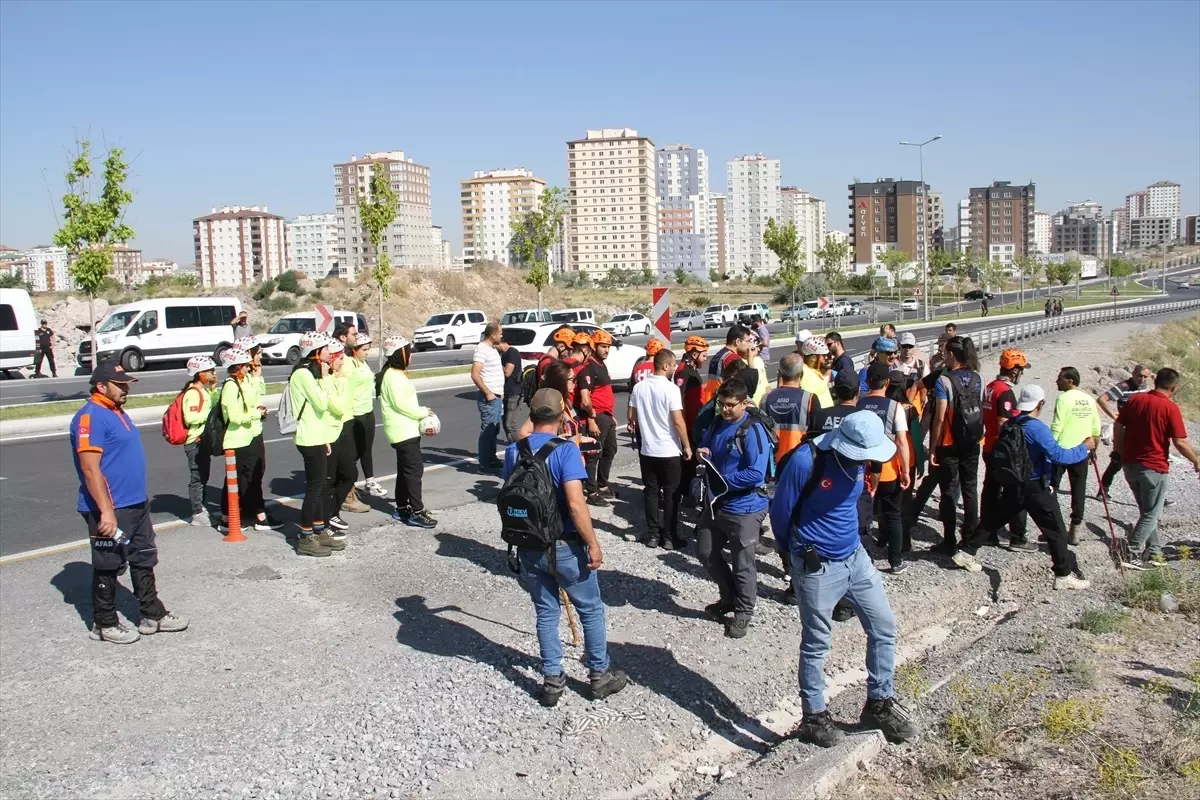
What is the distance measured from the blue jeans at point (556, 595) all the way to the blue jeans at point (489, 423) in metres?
6.18

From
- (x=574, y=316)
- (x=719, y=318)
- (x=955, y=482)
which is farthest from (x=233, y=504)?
(x=719, y=318)

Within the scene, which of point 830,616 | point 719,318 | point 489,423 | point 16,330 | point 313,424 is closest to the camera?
point 830,616

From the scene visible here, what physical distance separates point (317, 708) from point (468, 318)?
38.9m

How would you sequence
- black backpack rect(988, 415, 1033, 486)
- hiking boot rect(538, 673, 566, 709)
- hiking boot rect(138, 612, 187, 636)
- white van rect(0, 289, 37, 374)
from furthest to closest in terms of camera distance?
white van rect(0, 289, 37, 374) → black backpack rect(988, 415, 1033, 486) → hiking boot rect(138, 612, 187, 636) → hiking boot rect(538, 673, 566, 709)

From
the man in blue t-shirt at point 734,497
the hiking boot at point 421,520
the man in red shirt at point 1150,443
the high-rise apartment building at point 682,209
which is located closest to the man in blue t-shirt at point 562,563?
the man in blue t-shirt at point 734,497

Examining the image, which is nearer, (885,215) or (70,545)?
(70,545)

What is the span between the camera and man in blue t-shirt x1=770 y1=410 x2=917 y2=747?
5.04m

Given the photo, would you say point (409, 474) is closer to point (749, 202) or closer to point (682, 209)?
point (682, 209)

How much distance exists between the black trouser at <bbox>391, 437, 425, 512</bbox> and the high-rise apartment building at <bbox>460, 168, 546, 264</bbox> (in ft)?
545

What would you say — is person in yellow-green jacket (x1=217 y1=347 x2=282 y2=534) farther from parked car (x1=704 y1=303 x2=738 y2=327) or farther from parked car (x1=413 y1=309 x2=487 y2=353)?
parked car (x1=704 y1=303 x2=738 y2=327)

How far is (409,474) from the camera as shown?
9227 mm

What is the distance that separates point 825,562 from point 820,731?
906 millimetres

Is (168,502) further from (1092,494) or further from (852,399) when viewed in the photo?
(1092,494)

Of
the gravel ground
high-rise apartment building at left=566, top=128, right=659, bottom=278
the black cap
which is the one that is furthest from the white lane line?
high-rise apartment building at left=566, top=128, right=659, bottom=278
